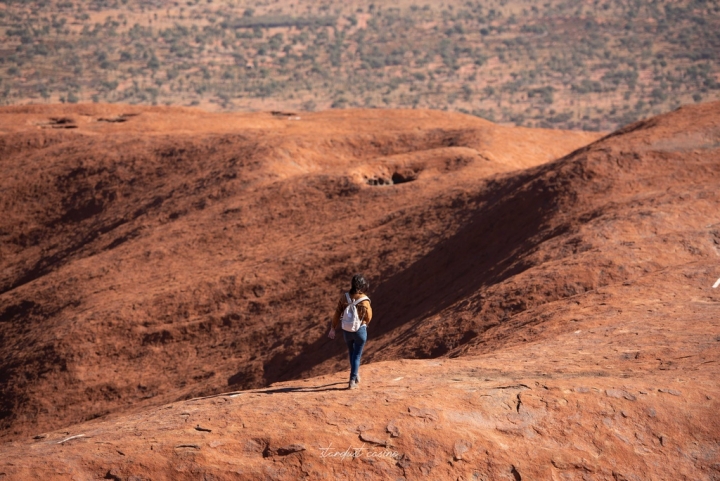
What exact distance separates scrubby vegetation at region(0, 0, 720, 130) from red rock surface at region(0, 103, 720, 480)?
3139 cm

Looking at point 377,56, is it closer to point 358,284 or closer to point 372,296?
point 372,296

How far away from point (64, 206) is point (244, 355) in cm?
1016

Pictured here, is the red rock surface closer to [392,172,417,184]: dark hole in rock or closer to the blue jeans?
[392,172,417,184]: dark hole in rock

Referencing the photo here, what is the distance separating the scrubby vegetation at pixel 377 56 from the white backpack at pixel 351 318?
4538cm

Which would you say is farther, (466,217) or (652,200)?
(466,217)

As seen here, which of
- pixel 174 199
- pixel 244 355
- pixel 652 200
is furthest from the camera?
pixel 174 199

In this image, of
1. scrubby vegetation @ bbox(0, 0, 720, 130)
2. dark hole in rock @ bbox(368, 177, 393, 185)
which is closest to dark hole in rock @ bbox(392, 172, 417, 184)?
dark hole in rock @ bbox(368, 177, 393, 185)

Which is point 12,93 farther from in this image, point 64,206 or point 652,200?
point 652,200

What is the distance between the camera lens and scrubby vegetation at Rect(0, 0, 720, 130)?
194ft

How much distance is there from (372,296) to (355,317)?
7486 millimetres

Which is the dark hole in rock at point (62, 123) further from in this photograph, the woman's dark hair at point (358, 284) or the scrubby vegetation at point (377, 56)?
the scrubby vegetation at point (377, 56)

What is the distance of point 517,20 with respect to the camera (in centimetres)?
7800

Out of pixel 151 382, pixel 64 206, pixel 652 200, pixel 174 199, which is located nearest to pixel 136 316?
pixel 151 382

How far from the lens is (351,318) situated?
8547 millimetres
